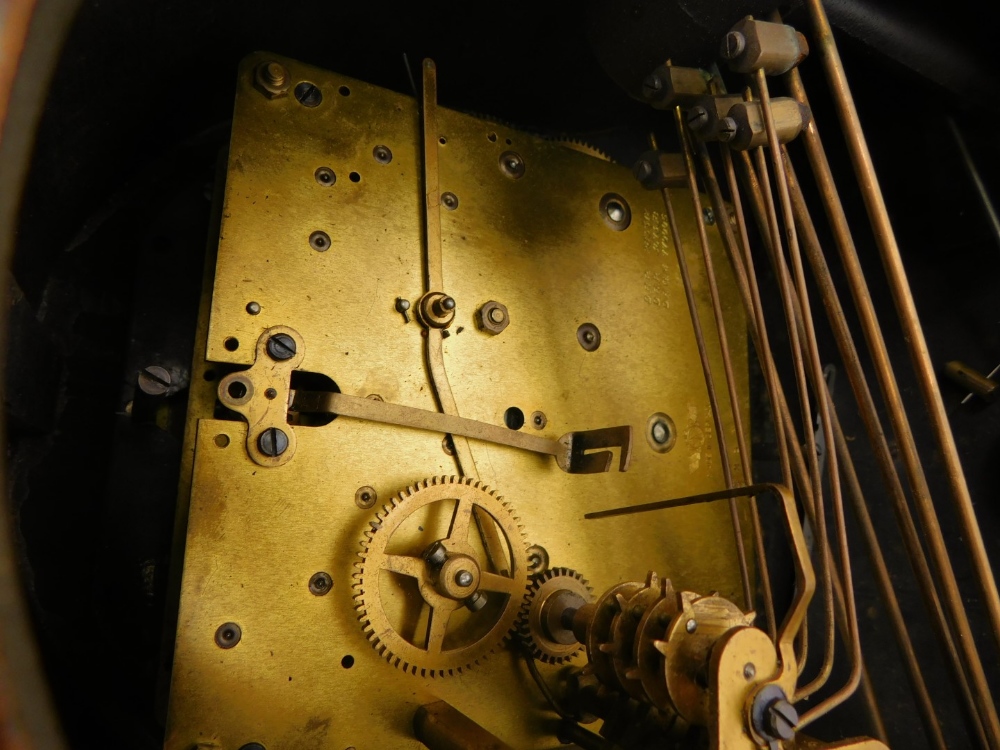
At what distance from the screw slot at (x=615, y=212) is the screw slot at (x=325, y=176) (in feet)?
1.83

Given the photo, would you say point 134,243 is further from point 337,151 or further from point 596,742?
point 596,742

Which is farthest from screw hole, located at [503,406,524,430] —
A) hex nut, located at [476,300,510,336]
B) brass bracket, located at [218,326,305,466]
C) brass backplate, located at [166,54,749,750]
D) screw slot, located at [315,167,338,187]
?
screw slot, located at [315,167,338,187]

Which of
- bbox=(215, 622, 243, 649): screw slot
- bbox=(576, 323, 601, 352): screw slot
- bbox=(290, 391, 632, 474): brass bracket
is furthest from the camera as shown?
bbox=(576, 323, 601, 352): screw slot

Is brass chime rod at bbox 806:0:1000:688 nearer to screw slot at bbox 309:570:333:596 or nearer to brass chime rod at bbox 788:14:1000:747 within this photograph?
brass chime rod at bbox 788:14:1000:747

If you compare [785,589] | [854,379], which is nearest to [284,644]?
[854,379]

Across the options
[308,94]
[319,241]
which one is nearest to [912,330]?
[319,241]

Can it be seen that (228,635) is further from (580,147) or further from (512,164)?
(580,147)

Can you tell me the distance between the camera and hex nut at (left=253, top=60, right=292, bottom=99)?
1.16m

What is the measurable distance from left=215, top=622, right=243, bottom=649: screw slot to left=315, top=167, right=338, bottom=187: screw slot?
2.28 feet

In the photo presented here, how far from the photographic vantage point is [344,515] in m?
1.08

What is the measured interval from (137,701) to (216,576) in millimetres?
458

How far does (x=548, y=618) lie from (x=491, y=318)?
50 cm

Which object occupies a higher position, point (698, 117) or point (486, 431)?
point (698, 117)

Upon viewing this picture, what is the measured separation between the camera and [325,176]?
1.19m
